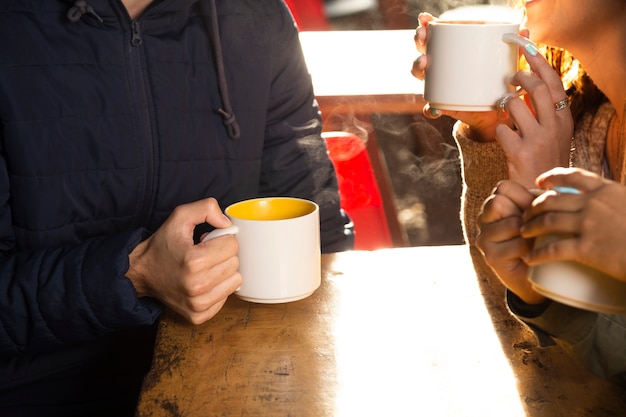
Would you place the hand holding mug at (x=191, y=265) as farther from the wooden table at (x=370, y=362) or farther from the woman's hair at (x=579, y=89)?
the woman's hair at (x=579, y=89)

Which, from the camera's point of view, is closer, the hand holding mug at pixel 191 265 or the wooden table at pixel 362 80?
the hand holding mug at pixel 191 265

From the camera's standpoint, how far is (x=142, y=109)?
4.20 ft

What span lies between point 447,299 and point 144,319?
46cm

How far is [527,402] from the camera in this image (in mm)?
815

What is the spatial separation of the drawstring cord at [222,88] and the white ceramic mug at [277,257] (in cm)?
41

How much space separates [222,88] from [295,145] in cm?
23

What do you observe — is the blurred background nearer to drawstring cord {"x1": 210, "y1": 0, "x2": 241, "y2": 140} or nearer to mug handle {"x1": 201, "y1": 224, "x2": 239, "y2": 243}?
drawstring cord {"x1": 210, "y1": 0, "x2": 241, "y2": 140}

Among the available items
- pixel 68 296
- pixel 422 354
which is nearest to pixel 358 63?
pixel 68 296

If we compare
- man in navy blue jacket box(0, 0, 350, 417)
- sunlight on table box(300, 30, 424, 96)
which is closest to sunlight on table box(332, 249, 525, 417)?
man in navy blue jacket box(0, 0, 350, 417)

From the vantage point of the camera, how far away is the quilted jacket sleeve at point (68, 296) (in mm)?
1062

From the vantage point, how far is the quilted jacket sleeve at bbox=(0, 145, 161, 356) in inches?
41.8

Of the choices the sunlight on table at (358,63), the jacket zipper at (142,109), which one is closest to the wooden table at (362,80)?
the sunlight on table at (358,63)

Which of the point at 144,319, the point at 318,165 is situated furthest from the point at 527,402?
the point at 318,165

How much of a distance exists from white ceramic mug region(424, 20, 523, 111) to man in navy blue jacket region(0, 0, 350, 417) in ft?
1.31
